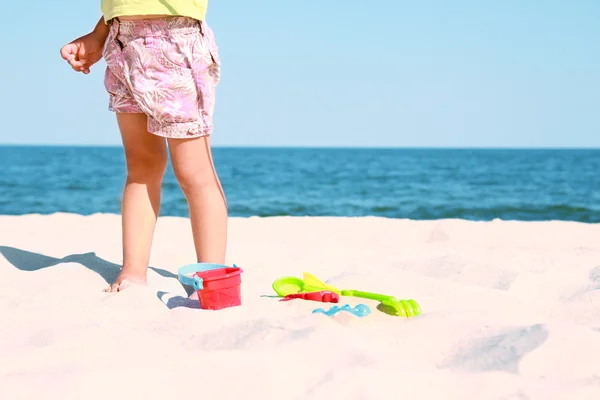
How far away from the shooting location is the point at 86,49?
284cm

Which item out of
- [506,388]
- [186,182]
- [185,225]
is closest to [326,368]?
[506,388]

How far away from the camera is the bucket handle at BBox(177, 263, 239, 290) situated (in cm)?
234

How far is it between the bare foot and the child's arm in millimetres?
829

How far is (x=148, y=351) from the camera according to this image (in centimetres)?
185

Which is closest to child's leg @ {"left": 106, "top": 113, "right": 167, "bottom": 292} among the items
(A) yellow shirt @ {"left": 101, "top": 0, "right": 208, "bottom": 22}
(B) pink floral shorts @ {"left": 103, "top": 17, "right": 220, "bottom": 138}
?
(B) pink floral shorts @ {"left": 103, "top": 17, "right": 220, "bottom": 138}

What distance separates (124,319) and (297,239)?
7.08 ft

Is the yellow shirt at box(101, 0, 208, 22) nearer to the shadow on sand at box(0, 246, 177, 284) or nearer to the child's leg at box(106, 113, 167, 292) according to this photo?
the child's leg at box(106, 113, 167, 292)

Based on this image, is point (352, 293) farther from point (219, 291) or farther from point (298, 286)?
point (219, 291)

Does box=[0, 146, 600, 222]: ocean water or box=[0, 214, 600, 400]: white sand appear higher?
box=[0, 214, 600, 400]: white sand

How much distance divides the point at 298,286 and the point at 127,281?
2.14ft

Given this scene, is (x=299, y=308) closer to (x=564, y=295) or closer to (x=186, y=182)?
(x=186, y=182)

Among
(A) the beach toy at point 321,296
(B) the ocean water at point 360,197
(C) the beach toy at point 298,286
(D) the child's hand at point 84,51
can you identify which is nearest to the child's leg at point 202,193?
(C) the beach toy at point 298,286

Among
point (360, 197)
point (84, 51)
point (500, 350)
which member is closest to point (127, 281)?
point (84, 51)

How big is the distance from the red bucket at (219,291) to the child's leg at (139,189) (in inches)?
19.5
